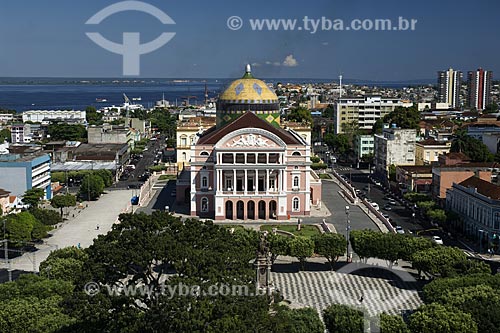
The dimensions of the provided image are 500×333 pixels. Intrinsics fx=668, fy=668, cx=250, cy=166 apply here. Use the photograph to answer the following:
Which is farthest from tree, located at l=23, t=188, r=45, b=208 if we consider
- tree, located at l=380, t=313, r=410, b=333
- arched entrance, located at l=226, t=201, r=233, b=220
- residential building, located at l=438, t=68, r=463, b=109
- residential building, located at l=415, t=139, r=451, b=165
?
residential building, located at l=438, t=68, r=463, b=109

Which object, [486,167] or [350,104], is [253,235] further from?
[350,104]

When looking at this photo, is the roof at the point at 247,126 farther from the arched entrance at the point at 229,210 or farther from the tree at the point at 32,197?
the tree at the point at 32,197

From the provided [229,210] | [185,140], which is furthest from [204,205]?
[185,140]

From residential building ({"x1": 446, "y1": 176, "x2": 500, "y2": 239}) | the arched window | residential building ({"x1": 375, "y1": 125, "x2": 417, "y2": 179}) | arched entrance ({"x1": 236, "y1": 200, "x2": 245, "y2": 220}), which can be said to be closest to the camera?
residential building ({"x1": 446, "y1": 176, "x2": 500, "y2": 239})

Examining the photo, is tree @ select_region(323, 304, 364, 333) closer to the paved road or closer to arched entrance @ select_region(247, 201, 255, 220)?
the paved road

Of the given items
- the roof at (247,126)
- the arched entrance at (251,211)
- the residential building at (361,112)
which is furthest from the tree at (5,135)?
the arched entrance at (251,211)

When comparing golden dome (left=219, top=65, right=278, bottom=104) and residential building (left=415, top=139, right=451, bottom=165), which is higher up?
golden dome (left=219, top=65, right=278, bottom=104)

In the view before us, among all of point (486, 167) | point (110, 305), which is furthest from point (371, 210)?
point (110, 305)
